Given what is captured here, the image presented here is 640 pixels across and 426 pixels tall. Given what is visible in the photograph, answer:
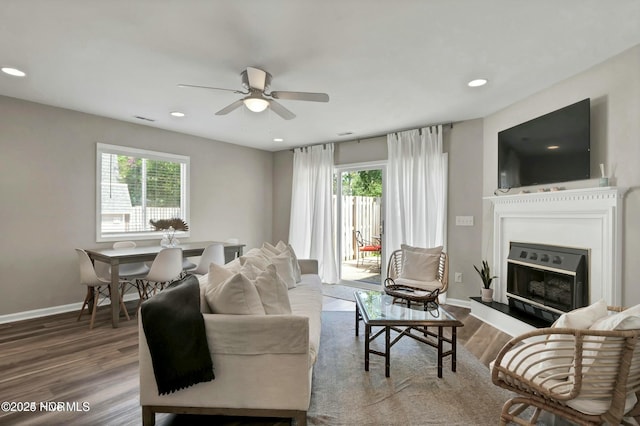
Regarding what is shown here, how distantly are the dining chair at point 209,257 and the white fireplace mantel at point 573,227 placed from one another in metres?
3.61

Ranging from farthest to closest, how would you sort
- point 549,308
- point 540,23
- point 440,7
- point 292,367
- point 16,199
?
1. point 16,199
2. point 549,308
3. point 540,23
4. point 440,7
5. point 292,367

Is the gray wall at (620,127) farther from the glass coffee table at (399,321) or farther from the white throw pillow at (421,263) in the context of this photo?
the white throw pillow at (421,263)

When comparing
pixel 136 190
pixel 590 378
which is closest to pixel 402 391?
pixel 590 378

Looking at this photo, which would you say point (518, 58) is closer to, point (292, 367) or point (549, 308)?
point (549, 308)

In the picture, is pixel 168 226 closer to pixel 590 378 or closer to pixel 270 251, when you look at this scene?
pixel 270 251

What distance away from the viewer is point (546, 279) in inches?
126

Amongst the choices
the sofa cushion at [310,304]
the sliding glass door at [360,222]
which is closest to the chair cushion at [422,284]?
the sofa cushion at [310,304]

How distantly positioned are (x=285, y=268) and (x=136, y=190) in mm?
2905

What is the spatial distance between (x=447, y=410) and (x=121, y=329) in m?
3.33

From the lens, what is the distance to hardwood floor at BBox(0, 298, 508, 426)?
1948 mm

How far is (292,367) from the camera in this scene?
1.77 m

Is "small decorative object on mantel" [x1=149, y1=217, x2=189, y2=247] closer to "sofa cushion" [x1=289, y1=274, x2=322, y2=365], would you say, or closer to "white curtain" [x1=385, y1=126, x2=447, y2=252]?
"sofa cushion" [x1=289, y1=274, x2=322, y2=365]

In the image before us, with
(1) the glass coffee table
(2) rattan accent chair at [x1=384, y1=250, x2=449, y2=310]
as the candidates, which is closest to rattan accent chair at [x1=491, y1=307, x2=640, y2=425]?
(1) the glass coffee table

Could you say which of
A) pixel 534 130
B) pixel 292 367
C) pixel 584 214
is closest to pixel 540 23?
pixel 534 130
